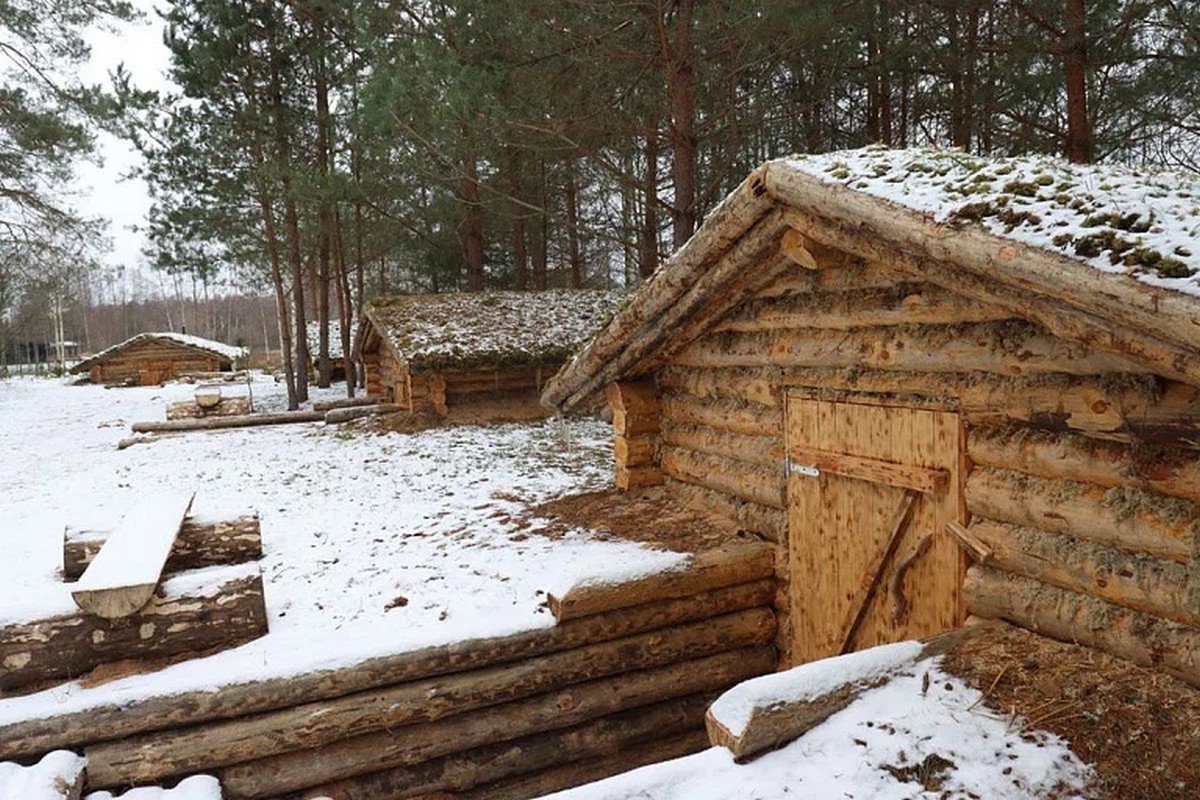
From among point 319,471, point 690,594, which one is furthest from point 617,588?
point 319,471

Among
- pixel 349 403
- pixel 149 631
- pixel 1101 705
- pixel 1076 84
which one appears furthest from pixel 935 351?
pixel 349 403

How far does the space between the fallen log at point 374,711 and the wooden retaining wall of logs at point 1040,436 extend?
5.30 ft

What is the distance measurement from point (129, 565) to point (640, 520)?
4117mm

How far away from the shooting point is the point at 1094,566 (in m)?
3.54

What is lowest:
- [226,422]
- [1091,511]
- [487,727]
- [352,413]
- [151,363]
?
[487,727]

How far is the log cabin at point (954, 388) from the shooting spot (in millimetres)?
3117

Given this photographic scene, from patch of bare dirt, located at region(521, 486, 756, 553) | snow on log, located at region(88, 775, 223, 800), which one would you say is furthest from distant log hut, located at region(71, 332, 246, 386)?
snow on log, located at region(88, 775, 223, 800)

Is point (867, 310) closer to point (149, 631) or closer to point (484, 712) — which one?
point (484, 712)

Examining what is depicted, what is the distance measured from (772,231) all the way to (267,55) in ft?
58.5

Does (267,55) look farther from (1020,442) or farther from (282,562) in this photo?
(1020,442)

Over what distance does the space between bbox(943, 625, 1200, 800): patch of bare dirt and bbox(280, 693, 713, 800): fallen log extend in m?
2.35

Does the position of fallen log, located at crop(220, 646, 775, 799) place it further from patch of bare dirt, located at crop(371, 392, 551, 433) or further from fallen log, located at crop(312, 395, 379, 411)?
fallen log, located at crop(312, 395, 379, 411)

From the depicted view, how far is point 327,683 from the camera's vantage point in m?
4.55

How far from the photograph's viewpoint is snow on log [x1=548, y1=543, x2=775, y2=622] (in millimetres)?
5105
